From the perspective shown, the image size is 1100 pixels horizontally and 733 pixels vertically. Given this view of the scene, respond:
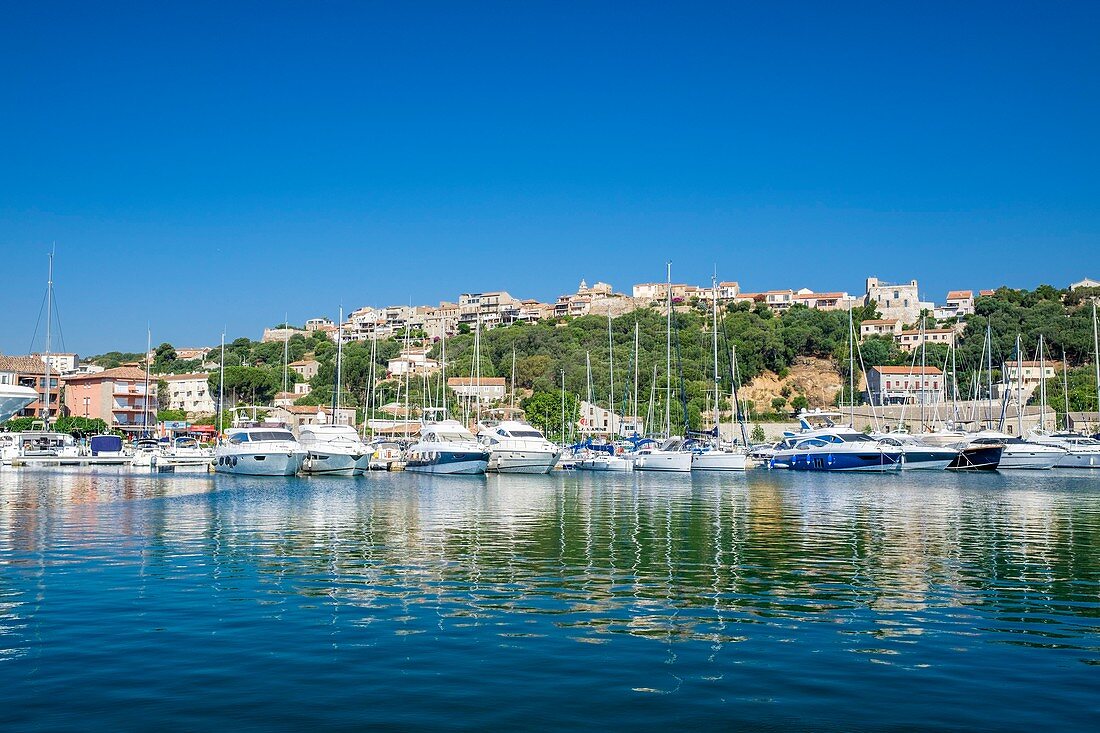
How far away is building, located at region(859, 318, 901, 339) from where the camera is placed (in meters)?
167

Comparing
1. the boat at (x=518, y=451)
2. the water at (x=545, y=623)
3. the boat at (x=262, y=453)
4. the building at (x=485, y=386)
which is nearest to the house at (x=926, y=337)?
the building at (x=485, y=386)

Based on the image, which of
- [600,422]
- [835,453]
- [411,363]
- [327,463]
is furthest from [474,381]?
[327,463]

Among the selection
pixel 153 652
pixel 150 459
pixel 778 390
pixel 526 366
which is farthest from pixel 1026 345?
pixel 153 652

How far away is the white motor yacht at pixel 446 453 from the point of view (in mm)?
61625

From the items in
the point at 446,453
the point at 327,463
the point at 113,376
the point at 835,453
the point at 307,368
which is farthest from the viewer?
the point at 307,368

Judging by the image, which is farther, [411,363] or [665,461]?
[411,363]

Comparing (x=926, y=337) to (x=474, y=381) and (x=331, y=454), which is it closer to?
(x=474, y=381)

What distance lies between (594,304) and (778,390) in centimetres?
6435

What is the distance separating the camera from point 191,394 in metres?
150

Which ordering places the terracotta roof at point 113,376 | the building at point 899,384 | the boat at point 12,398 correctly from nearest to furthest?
the boat at point 12,398 → the terracotta roof at point 113,376 → the building at point 899,384

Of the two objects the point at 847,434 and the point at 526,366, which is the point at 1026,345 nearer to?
the point at 526,366

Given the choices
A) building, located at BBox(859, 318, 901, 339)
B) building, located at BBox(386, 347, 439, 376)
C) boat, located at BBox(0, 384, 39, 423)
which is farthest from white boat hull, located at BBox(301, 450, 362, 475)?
building, located at BBox(859, 318, 901, 339)

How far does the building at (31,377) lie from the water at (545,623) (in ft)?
236

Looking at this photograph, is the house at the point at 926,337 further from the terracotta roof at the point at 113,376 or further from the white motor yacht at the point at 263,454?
the white motor yacht at the point at 263,454
